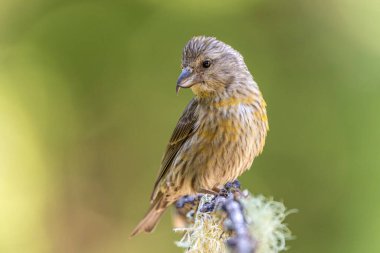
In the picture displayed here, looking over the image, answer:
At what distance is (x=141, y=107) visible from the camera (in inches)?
254

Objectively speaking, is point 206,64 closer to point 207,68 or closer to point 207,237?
point 207,68

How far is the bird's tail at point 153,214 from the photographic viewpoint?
4.38 meters

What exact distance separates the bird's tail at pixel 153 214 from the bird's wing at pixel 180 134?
0.10 m

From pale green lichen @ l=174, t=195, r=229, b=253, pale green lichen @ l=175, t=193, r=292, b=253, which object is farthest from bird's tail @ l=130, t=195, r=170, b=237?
pale green lichen @ l=174, t=195, r=229, b=253

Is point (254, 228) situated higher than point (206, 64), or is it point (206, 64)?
point (206, 64)

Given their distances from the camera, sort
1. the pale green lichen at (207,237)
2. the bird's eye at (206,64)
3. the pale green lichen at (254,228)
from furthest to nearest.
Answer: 1. the bird's eye at (206,64)
2. the pale green lichen at (207,237)
3. the pale green lichen at (254,228)

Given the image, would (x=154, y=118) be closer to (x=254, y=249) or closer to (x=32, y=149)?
(x=32, y=149)

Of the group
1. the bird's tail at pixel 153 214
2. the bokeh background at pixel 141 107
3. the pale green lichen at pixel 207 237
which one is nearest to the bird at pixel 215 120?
the bird's tail at pixel 153 214

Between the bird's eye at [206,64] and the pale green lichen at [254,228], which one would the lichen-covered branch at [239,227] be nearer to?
the pale green lichen at [254,228]

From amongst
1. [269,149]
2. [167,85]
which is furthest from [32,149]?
[269,149]

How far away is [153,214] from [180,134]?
626mm

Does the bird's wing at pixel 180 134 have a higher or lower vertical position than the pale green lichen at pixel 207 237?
higher

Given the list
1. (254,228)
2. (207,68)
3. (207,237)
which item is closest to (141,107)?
(207,68)

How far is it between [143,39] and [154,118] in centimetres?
80
